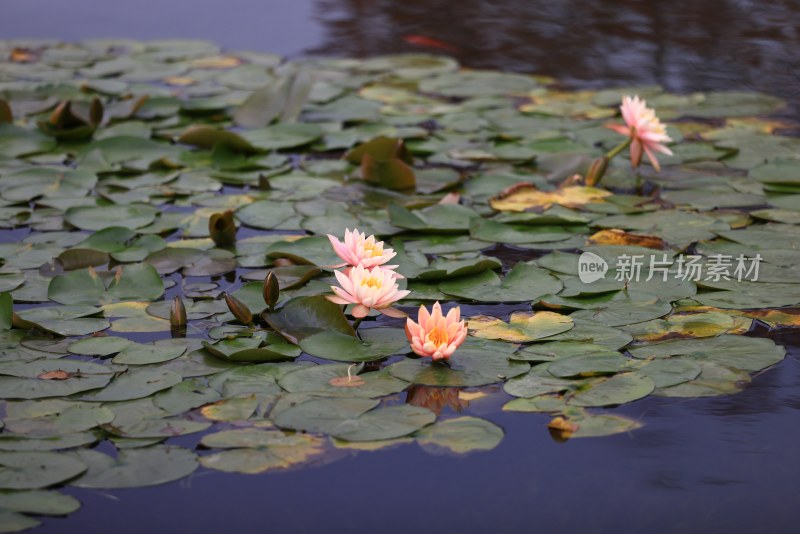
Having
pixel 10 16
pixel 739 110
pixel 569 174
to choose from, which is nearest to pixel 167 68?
pixel 10 16

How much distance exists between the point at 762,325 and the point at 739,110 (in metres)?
1.49

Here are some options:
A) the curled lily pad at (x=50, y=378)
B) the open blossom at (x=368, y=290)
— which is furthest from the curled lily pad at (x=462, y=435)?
the curled lily pad at (x=50, y=378)

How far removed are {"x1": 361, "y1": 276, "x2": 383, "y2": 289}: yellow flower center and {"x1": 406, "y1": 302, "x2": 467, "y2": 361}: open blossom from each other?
93 millimetres

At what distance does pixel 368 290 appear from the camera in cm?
188

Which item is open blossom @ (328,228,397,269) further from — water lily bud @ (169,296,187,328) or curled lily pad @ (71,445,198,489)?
curled lily pad @ (71,445,198,489)

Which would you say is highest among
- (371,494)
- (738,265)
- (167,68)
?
(167,68)

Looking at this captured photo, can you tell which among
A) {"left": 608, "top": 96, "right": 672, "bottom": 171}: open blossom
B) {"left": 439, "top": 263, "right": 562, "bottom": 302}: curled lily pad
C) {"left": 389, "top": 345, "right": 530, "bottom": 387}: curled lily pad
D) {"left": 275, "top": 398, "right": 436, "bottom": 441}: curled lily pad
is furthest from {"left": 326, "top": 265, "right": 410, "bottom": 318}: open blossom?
{"left": 608, "top": 96, "right": 672, "bottom": 171}: open blossom

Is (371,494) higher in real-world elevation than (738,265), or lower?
lower

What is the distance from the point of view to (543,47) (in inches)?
165

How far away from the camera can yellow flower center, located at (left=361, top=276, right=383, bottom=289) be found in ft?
6.22

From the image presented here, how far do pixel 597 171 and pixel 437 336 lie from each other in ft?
3.57

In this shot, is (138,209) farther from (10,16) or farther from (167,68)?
(10,16)

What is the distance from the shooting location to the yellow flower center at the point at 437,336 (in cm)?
185

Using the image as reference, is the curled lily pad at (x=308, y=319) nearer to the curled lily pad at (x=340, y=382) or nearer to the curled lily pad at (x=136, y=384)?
the curled lily pad at (x=340, y=382)
